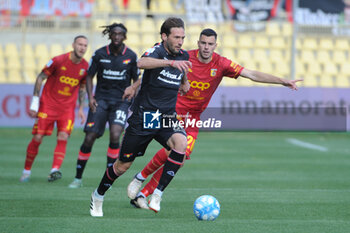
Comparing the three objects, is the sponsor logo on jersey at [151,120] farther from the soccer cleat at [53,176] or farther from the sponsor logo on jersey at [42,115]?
the sponsor logo on jersey at [42,115]

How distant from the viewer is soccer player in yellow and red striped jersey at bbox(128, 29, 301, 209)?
7.34 metres

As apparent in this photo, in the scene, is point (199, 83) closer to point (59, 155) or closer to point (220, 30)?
point (59, 155)

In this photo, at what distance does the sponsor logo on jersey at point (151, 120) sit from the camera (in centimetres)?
661

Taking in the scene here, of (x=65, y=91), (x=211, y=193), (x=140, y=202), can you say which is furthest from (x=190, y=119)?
(x=65, y=91)

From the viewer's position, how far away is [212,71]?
7.90 metres

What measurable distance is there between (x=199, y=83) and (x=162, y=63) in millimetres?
1882

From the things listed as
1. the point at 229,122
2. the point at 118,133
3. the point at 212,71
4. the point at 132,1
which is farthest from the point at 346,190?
the point at 132,1

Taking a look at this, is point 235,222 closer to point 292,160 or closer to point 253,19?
point 292,160

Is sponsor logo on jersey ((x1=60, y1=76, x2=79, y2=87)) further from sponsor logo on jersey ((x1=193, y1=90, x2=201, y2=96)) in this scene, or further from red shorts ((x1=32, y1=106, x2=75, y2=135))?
sponsor logo on jersey ((x1=193, y1=90, x2=201, y2=96))

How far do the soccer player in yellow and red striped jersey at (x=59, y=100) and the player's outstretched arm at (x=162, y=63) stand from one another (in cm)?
356

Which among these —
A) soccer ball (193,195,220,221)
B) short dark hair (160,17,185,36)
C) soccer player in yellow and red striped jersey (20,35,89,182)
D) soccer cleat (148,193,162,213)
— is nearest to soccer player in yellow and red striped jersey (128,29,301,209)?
soccer cleat (148,193,162,213)

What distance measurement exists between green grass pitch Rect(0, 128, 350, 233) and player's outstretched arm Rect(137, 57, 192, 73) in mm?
1549

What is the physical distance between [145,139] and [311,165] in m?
6.39

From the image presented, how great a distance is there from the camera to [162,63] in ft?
20.2
